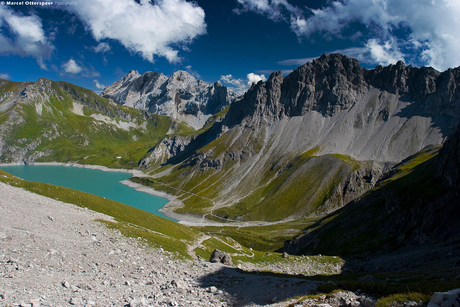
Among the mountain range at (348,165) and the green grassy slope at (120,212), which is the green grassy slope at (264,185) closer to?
the mountain range at (348,165)

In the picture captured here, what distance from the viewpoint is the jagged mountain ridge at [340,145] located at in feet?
445

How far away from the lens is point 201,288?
20328 millimetres

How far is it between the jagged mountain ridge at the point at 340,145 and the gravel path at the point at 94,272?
363 ft

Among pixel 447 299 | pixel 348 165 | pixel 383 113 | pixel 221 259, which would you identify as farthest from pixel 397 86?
pixel 447 299

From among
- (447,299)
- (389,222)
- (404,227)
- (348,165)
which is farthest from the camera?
(348,165)

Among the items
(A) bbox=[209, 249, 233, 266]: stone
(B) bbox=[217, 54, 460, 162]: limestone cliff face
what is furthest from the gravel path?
(B) bbox=[217, 54, 460, 162]: limestone cliff face

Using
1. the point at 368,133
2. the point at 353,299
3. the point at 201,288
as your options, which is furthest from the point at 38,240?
the point at 368,133

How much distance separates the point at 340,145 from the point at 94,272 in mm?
174203

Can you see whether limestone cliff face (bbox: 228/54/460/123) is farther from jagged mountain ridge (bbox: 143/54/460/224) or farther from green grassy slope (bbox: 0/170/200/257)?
green grassy slope (bbox: 0/170/200/257)

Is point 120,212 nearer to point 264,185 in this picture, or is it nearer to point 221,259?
point 221,259

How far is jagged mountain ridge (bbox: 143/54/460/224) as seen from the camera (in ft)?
445

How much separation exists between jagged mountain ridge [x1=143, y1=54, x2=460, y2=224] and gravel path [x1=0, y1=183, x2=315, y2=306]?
363ft

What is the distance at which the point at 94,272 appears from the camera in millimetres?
18703

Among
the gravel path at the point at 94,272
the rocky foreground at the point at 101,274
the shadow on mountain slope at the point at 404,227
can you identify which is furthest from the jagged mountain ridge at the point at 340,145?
the rocky foreground at the point at 101,274
